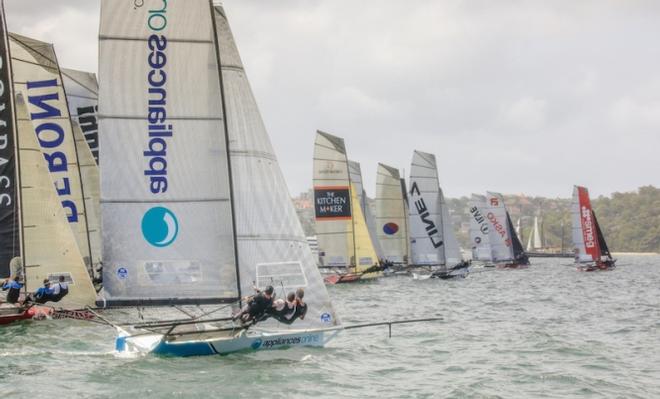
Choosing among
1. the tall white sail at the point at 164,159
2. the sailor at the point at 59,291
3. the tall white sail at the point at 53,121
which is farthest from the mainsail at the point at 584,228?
the tall white sail at the point at 164,159

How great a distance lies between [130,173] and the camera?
1772cm

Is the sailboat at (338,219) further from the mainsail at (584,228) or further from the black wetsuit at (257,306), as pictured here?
the black wetsuit at (257,306)

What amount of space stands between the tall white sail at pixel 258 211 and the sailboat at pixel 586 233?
155 feet

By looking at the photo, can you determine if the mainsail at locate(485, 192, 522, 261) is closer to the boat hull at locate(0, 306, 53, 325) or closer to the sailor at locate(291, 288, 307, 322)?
the boat hull at locate(0, 306, 53, 325)

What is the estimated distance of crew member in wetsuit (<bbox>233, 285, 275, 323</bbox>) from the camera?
1739 centimetres

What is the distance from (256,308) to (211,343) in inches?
39.9

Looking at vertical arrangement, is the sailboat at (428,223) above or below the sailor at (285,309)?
above

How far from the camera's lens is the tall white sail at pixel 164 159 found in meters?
17.6

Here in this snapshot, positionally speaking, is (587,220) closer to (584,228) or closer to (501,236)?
(584,228)

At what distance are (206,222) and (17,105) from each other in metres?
9.85

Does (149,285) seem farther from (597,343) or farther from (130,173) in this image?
(597,343)

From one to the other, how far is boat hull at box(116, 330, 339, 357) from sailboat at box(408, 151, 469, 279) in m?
36.3

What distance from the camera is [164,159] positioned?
58.5ft

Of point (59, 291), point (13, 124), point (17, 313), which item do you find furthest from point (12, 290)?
point (13, 124)
